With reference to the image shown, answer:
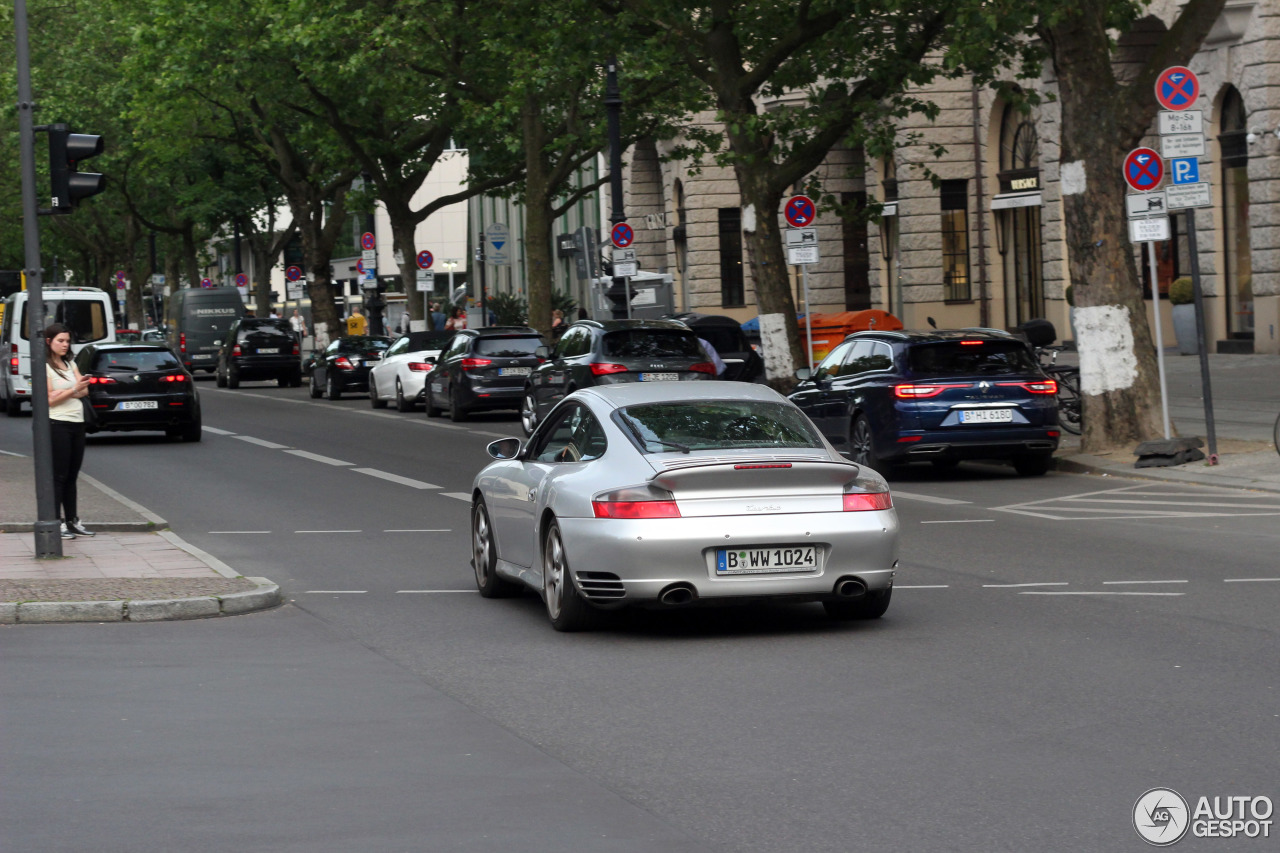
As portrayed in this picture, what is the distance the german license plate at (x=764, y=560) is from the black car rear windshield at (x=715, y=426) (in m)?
0.64

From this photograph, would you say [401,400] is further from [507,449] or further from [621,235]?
[507,449]

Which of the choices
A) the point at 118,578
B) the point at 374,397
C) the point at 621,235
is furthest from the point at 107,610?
the point at 374,397

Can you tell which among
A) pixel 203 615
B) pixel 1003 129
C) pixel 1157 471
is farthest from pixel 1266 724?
pixel 1003 129

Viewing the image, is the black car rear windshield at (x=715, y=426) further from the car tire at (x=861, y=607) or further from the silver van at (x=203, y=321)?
the silver van at (x=203, y=321)

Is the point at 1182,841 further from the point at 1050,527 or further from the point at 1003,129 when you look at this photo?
the point at 1003,129

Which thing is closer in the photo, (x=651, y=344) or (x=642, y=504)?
(x=642, y=504)

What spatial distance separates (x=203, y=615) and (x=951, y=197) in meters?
37.5

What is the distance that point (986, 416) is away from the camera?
1814cm

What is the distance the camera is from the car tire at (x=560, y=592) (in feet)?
32.0

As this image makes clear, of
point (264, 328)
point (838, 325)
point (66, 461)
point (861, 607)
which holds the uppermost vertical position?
point (264, 328)

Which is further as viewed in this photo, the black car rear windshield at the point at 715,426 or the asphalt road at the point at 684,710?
the black car rear windshield at the point at 715,426

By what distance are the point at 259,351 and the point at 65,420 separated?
111ft

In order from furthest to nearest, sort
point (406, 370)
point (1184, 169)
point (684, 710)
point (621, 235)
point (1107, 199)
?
1. point (406, 370)
2. point (621, 235)
3. point (1107, 199)
4. point (1184, 169)
5. point (684, 710)

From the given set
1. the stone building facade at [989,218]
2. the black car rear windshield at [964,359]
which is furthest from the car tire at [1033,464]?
the stone building facade at [989,218]
